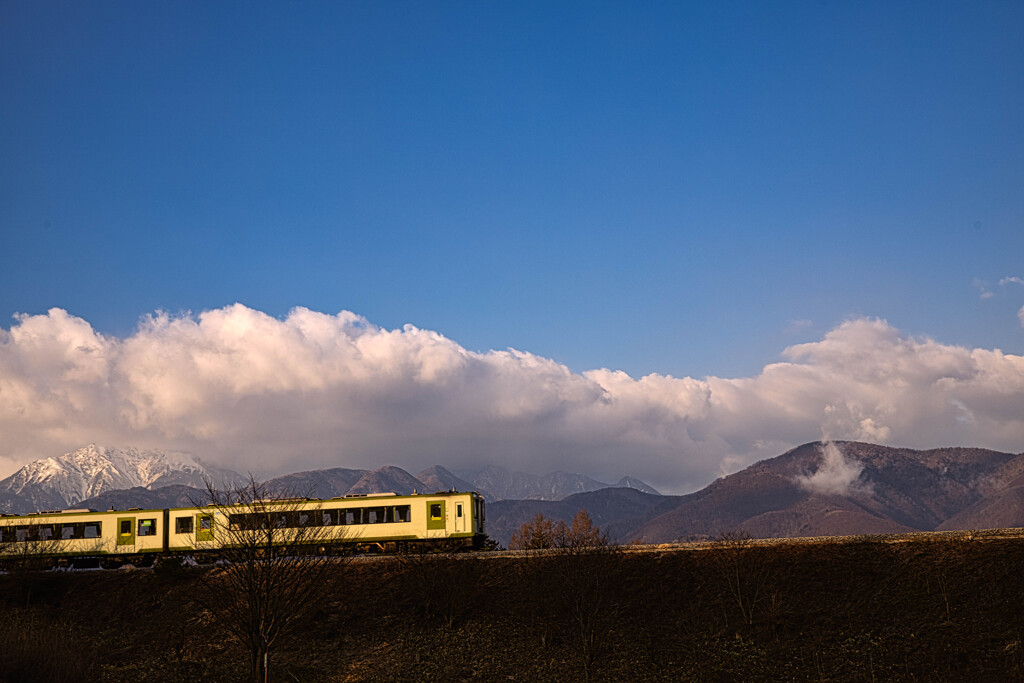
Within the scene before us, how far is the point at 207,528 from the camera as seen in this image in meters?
49.2


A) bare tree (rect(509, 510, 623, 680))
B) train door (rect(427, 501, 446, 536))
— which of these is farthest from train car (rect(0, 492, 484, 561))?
bare tree (rect(509, 510, 623, 680))

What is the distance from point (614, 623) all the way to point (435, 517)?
1439cm

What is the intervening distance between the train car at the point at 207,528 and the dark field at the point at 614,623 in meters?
4.19

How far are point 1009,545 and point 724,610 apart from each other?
12801 millimetres

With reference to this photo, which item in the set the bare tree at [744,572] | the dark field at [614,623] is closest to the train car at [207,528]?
the dark field at [614,623]

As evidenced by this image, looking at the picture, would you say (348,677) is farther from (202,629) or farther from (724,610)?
(724,610)

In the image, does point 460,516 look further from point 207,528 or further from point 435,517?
point 207,528

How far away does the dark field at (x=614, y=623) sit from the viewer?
31.0 m

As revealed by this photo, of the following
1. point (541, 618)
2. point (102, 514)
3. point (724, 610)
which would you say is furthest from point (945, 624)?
point (102, 514)

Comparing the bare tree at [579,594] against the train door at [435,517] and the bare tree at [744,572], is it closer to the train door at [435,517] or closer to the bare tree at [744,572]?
the bare tree at [744,572]

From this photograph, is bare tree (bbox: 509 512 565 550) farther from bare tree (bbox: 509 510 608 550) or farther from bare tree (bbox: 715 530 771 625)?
bare tree (bbox: 715 530 771 625)

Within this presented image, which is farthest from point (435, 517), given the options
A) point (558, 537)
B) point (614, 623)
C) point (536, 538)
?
point (614, 623)

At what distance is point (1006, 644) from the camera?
3020 centimetres

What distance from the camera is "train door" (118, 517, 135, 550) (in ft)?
166
